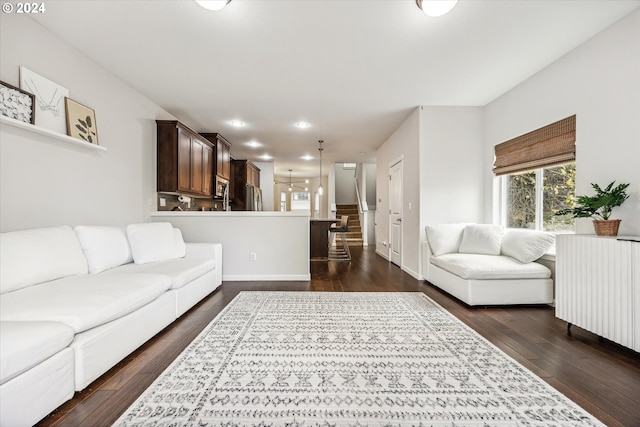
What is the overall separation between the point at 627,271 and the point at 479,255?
63.4 inches

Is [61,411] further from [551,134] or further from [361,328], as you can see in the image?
[551,134]

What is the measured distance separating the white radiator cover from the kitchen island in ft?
9.45

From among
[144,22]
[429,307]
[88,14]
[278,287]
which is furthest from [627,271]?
[88,14]

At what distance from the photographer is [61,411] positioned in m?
1.43

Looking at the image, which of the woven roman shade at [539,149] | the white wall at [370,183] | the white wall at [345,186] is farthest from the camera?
the white wall at [345,186]

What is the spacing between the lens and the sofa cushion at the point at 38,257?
1864 millimetres

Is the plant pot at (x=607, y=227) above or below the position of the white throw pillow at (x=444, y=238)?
above

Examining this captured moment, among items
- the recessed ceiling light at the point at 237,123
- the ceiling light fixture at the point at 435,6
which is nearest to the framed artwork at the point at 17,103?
the recessed ceiling light at the point at 237,123

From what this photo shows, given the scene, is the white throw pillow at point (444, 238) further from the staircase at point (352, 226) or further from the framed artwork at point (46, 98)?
the staircase at point (352, 226)

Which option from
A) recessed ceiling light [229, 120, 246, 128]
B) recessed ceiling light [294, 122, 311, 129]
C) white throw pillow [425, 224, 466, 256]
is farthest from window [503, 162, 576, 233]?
recessed ceiling light [229, 120, 246, 128]

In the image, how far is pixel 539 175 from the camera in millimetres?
3496

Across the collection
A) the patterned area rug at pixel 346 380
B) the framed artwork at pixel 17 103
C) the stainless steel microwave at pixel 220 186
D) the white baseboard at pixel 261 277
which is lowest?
the patterned area rug at pixel 346 380

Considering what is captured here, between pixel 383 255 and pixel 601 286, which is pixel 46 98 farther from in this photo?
pixel 383 255

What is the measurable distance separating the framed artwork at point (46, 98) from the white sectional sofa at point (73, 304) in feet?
3.14
